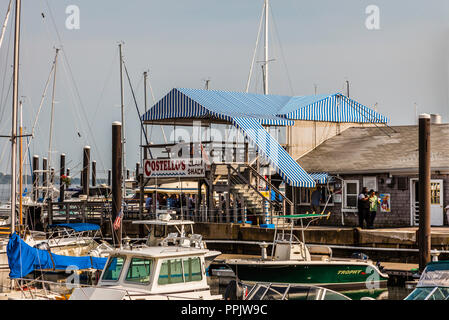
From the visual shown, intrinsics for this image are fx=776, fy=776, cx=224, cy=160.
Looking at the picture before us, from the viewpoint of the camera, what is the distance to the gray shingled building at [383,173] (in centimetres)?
3412

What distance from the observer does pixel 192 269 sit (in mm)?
20438

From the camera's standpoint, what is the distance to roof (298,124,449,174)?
115 ft

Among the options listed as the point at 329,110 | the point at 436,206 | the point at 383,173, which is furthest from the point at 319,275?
the point at 329,110

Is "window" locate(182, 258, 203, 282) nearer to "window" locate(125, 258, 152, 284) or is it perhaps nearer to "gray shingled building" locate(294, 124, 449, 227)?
"window" locate(125, 258, 152, 284)

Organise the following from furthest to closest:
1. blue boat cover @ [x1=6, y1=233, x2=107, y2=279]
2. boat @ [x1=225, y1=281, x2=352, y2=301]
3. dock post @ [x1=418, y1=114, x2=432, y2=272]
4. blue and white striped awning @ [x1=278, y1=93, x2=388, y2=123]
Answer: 1. blue and white striped awning @ [x1=278, y1=93, x2=388, y2=123]
2. dock post @ [x1=418, y1=114, x2=432, y2=272]
3. blue boat cover @ [x1=6, y1=233, x2=107, y2=279]
4. boat @ [x1=225, y1=281, x2=352, y2=301]

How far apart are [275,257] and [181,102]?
1343 centimetres

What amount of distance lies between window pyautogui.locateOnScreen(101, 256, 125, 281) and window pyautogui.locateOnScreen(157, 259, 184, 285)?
111 cm

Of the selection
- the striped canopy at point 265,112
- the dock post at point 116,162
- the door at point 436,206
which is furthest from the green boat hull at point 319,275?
the striped canopy at point 265,112

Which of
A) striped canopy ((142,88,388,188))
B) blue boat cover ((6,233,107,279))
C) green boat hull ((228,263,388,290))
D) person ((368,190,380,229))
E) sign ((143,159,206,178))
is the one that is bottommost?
green boat hull ((228,263,388,290))

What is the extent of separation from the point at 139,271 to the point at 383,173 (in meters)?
18.2

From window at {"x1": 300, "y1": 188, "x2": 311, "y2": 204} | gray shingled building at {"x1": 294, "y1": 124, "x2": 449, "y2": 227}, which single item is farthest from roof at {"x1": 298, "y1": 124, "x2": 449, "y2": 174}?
window at {"x1": 300, "y1": 188, "x2": 311, "y2": 204}

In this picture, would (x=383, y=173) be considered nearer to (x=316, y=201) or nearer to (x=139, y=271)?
(x=316, y=201)
